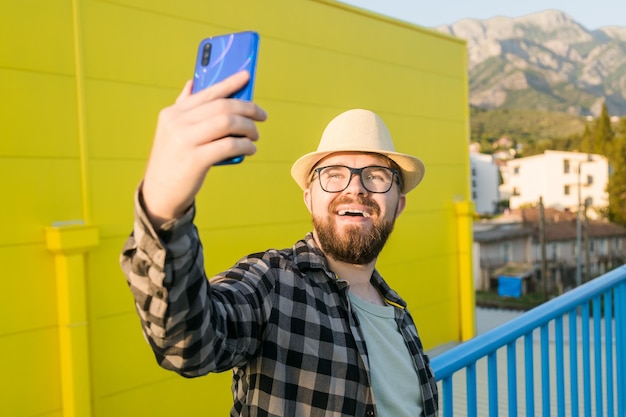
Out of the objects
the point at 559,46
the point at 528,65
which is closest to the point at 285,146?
the point at 528,65

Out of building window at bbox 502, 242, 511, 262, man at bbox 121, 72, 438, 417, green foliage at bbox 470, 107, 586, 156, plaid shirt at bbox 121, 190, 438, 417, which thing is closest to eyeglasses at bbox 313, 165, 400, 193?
man at bbox 121, 72, 438, 417

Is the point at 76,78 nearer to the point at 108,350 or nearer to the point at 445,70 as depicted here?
the point at 108,350

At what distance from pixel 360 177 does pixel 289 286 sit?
1.16ft

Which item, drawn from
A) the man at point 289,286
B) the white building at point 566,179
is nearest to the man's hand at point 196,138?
the man at point 289,286

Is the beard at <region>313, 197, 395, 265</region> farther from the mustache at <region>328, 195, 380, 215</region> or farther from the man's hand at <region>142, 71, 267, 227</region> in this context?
the man's hand at <region>142, 71, 267, 227</region>

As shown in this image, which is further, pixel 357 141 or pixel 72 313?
pixel 72 313

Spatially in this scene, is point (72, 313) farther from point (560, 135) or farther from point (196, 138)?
point (560, 135)

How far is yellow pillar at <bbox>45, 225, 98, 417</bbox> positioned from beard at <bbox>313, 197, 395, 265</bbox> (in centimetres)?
354

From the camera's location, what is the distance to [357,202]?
1.36 meters

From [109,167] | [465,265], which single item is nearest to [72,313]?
[109,167]

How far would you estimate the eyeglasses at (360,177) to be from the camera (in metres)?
1.40

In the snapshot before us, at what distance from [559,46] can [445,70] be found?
639 feet

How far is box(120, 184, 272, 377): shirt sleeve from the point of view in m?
0.80

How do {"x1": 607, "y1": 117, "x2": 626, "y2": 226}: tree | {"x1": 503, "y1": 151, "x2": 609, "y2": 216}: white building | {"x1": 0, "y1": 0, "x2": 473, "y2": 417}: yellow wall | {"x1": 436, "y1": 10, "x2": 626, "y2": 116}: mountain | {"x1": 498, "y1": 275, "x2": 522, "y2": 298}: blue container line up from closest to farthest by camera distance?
1. {"x1": 0, "y1": 0, "x2": 473, "y2": 417}: yellow wall
2. {"x1": 498, "y1": 275, "x2": 522, "y2": 298}: blue container
3. {"x1": 607, "y1": 117, "x2": 626, "y2": 226}: tree
4. {"x1": 503, "y1": 151, "x2": 609, "y2": 216}: white building
5. {"x1": 436, "y1": 10, "x2": 626, "y2": 116}: mountain
